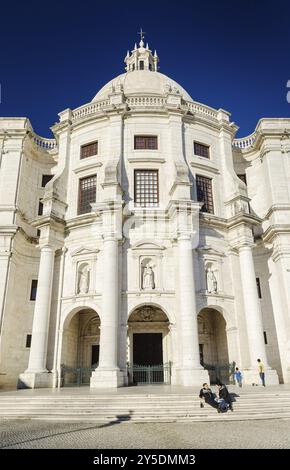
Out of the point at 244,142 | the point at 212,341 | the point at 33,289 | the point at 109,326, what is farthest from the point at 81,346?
the point at 244,142

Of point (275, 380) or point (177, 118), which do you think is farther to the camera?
point (177, 118)

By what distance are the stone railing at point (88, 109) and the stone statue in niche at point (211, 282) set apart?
1614cm

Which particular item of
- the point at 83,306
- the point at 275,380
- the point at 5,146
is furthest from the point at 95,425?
the point at 5,146

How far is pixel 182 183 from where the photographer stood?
23.6m

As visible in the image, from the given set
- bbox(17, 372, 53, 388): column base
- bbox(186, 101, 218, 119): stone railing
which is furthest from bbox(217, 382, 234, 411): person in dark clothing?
bbox(186, 101, 218, 119): stone railing

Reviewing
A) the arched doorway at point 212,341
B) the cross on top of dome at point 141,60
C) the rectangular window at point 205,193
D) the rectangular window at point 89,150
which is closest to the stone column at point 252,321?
the arched doorway at point 212,341

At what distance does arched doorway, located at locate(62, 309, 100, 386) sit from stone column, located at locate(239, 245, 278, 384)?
10479 millimetres

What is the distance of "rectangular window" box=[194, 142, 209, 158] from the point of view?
91.3 feet

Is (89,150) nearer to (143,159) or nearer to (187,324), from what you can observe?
(143,159)

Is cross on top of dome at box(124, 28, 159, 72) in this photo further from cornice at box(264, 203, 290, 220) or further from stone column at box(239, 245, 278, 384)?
stone column at box(239, 245, 278, 384)

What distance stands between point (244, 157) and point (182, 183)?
11194mm

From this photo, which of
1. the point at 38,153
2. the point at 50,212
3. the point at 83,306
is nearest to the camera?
the point at 83,306

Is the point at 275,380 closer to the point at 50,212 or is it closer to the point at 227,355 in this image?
the point at 227,355

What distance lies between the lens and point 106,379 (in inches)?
745
